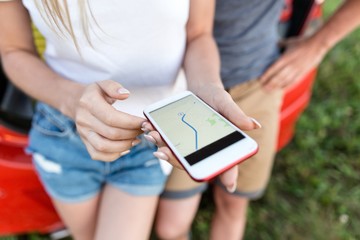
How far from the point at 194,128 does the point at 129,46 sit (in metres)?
0.27

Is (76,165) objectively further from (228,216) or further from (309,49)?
(309,49)

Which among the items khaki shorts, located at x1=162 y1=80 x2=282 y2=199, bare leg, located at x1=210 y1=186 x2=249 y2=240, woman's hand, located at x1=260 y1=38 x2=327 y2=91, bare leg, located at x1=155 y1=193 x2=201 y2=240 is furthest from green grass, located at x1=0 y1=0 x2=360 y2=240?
woman's hand, located at x1=260 y1=38 x2=327 y2=91

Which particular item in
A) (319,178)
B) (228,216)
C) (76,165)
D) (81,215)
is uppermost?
(76,165)

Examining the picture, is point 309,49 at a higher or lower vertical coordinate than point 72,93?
lower

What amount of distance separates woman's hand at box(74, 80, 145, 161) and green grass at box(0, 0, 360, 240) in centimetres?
104

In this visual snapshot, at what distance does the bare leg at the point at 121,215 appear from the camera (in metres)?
1.09

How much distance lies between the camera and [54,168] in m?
1.09

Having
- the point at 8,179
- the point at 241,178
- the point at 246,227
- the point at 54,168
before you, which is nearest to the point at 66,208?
the point at 54,168

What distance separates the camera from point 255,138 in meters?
1.30

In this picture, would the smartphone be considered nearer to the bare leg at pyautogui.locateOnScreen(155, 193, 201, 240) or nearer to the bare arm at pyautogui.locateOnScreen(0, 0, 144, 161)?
the bare arm at pyautogui.locateOnScreen(0, 0, 144, 161)

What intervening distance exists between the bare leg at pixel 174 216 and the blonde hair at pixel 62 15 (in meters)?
0.65

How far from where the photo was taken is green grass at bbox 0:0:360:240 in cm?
174

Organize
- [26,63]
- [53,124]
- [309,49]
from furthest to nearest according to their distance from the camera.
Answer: [309,49] → [53,124] → [26,63]

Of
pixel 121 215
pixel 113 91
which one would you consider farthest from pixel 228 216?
pixel 113 91
